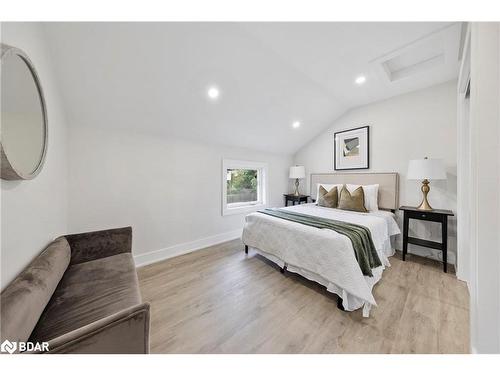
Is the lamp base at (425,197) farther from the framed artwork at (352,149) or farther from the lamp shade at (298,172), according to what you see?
the lamp shade at (298,172)

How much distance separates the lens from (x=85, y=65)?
5.47ft

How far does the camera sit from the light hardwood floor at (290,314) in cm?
128

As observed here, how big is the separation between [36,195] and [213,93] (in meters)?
1.92

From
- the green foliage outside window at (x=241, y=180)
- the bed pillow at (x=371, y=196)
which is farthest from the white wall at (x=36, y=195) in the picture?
the bed pillow at (x=371, y=196)

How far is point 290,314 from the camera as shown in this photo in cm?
157

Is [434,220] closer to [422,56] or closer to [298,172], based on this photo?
[422,56]

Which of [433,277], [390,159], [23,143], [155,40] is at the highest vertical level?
[155,40]

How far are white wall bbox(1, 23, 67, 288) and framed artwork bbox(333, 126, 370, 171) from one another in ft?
13.3

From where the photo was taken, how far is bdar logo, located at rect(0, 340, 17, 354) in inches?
25.2

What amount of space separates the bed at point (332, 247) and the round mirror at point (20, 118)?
2110 mm

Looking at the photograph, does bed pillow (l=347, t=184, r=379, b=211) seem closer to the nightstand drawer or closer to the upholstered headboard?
the upholstered headboard

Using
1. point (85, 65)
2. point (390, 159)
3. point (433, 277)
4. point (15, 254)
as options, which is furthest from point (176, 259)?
point (390, 159)

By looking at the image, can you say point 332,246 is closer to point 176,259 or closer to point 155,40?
point 176,259

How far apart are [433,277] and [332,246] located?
1557 mm
